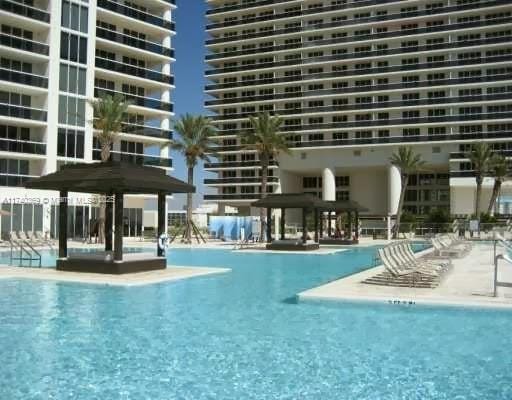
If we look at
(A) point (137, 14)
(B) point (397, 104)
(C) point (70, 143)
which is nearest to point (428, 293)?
(C) point (70, 143)

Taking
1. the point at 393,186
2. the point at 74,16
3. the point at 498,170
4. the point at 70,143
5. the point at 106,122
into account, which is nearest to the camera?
the point at 106,122

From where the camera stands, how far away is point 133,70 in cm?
5875

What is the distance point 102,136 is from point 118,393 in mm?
35618

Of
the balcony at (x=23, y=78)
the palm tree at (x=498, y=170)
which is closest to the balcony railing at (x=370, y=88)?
the palm tree at (x=498, y=170)

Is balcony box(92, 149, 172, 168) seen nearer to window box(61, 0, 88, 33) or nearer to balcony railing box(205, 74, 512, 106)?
window box(61, 0, 88, 33)

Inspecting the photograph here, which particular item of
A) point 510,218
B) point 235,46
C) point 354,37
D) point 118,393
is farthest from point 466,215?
point 118,393

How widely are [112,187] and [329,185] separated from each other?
66486 millimetres

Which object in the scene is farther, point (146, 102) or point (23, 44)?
point (146, 102)

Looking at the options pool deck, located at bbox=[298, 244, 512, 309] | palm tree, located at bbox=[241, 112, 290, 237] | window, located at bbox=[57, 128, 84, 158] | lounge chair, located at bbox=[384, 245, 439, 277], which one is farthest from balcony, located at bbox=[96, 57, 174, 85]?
pool deck, located at bbox=[298, 244, 512, 309]

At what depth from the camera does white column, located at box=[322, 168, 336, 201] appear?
8294 centimetres

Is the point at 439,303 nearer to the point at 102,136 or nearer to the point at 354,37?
the point at 102,136

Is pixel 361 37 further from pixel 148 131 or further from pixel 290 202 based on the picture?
pixel 290 202

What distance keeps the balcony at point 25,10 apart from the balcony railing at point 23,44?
1952mm

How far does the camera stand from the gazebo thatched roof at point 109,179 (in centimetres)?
1828
